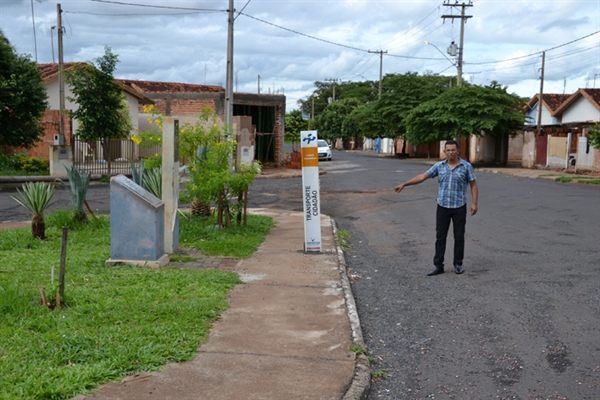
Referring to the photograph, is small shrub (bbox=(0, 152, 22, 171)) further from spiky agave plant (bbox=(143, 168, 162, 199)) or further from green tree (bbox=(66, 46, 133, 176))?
spiky agave plant (bbox=(143, 168, 162, 199))

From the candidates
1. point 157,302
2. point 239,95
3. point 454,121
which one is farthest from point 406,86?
point 157,302

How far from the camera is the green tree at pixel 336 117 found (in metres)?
86.4

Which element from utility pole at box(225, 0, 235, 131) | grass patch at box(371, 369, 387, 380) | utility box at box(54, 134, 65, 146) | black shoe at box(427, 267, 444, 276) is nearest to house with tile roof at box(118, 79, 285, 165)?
utility pole at box(225, 0, 235, 131)

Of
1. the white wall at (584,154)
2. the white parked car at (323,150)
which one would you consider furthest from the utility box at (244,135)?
the white parked car at (323,150)

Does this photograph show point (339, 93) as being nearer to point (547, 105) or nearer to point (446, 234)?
point (547, 105)

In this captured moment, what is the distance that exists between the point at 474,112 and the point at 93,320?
36277 millimetres

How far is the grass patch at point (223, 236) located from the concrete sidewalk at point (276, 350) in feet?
3.99

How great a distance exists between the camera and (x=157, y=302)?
6461mm

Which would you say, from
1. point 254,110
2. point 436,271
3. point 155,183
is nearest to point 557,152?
point 254,110

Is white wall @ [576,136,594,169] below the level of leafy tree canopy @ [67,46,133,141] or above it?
below

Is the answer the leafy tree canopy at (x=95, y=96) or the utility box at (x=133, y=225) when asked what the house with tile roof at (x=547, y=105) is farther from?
the utility box at (x=133, y=225)

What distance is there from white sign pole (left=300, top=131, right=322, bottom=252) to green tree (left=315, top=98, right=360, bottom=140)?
74.5 m

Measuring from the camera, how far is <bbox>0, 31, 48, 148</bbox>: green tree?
77.8 feet

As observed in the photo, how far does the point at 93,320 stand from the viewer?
573cm
